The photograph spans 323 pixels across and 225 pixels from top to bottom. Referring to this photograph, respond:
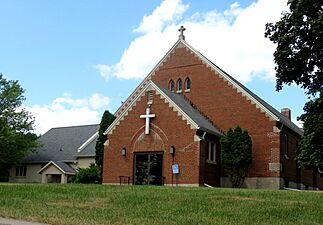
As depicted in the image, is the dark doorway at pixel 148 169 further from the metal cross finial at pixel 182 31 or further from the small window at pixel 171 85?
the metal cross finial at pixel 182 31

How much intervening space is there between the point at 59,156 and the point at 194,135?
2475cm

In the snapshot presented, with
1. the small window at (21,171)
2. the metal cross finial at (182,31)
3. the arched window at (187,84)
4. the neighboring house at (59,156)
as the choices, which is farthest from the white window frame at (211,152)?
the small window at (21,171)

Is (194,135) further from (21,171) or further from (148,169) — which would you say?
(21,171)

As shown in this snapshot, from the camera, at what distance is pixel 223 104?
3428 cm

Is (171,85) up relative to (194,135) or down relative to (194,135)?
up

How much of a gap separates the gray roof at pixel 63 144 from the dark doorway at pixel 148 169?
16.7 metres

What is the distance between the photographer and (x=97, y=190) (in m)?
20.7

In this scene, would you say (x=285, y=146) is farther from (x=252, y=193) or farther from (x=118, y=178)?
(x=252, y=193)

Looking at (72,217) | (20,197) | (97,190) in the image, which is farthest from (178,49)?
(72,217)

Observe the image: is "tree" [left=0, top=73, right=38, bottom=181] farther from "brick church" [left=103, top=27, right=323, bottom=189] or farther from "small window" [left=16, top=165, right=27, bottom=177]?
"brick church" [left=103, top=27, right=323, bottom=189]

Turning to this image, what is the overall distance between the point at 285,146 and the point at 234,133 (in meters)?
5.22

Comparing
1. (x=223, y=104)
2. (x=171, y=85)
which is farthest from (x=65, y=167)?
(x=223, y=104)

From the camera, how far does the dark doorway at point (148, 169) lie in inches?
1217

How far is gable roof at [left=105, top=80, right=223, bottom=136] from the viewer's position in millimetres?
30322
